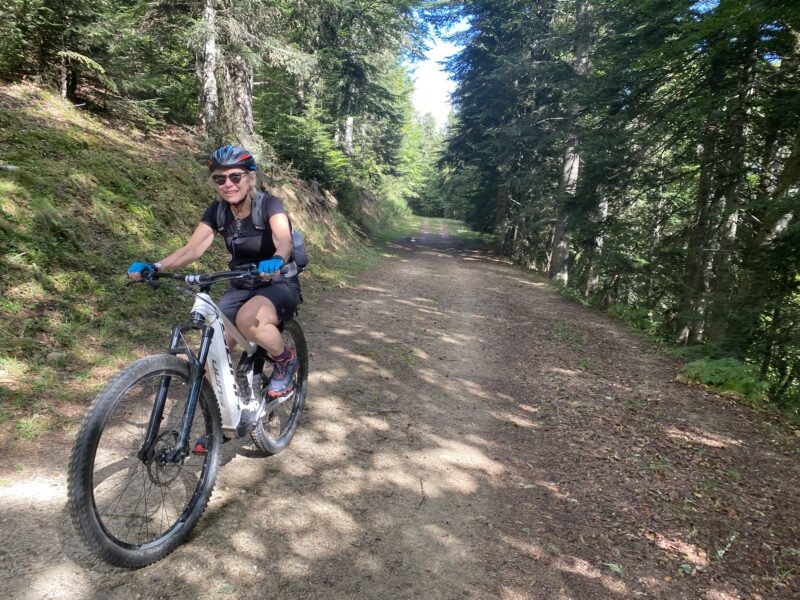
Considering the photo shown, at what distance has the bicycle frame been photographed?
280 centimetres

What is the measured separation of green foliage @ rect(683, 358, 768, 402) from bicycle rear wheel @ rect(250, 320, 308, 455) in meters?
6.06

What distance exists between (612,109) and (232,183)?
1151 centimetres

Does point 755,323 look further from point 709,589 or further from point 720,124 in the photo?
point 709,589

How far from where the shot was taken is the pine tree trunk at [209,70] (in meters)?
10.1

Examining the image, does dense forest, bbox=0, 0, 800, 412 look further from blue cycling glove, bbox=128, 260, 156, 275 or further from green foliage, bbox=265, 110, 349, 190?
blue cycling glove, bbox=128, 260, 156, 275

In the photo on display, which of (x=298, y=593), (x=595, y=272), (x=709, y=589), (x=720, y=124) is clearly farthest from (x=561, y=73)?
(x=298, y=593)

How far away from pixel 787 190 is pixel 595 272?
928 cm

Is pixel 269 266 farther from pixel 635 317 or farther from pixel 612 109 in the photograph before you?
pixel 612 109

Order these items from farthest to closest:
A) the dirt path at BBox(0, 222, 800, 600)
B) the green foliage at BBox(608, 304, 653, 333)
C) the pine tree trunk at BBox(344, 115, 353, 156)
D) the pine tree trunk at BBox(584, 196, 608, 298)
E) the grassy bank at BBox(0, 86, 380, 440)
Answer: the pine tree trunk at BBox(344, 115, 353, 156) → the pine tree trunk at BBox(584, 196, 608, 298) → the green foliage at BBox(608, 304, 653, 333) → the grassy bank at BBox(0, 86, 380, 440) → the dirt path at BBox(0, 222, 800, 600)

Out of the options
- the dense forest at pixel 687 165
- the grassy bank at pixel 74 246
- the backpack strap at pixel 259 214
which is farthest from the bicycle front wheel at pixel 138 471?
the dense forest at pixel 687 165

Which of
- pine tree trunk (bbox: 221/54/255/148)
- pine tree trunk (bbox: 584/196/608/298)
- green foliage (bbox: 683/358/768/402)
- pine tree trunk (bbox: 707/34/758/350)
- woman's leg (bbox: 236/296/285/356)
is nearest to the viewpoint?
woman's leg (bbox: 236/296/285/356)

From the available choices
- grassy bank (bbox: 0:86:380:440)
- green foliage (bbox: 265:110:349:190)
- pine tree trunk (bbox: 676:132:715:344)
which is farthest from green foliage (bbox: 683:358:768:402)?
green foliage (bbox: 265:110:349:190)

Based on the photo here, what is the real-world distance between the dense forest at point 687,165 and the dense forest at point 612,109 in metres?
0.05

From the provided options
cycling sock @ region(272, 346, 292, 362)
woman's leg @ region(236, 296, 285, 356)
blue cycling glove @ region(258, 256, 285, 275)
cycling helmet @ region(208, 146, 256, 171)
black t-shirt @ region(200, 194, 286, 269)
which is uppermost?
cycling helmet @ region(208, 146, 256, 171)
